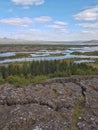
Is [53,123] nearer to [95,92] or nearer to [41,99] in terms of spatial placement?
[41,99]

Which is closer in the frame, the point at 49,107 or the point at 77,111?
the point at 77,111

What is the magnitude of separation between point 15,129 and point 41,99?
4468mm

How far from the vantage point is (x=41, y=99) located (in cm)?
2009

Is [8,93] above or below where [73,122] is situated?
above

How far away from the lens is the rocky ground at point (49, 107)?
16.8m

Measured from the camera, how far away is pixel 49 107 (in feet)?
62.6

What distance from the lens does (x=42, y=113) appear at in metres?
17.8

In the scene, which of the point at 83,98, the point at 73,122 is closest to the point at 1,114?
the point at 73,122

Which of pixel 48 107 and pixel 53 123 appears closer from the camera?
pixel 53 123

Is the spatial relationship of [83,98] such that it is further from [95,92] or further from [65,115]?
[65,115]

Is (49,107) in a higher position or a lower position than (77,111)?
higher

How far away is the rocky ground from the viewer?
1676cm

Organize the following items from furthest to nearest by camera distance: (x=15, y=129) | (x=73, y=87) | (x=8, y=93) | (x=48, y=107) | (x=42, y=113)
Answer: (x=73, y=87)
(x=8, y=93)
(x=48, y=107)
(x=42, y=113)
(x=15, y=129)

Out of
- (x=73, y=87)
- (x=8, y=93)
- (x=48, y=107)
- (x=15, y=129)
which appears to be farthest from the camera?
(x=73, y=87)
